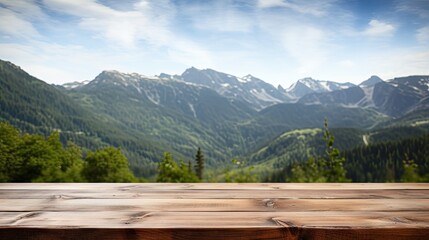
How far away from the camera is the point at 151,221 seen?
1137 mm

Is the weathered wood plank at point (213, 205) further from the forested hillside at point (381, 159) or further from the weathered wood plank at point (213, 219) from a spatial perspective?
the forested hillside at point (381, 159)

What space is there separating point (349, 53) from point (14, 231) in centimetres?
1118

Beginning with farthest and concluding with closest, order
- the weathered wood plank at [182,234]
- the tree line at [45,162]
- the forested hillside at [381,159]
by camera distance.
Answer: the forested hillside at [381,159], the tree line at [45,162], the weathered wood plank at [182,234]

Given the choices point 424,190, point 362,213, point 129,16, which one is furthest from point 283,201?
point 129,16

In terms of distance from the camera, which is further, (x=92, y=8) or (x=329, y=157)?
(x=92, y=8)

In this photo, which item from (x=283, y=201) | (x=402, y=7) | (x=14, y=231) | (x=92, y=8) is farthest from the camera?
(x=92, y=8)

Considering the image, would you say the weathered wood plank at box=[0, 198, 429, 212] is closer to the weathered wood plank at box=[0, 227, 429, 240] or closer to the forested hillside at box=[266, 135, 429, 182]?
the weathered wood plank at box=[0, 227, 429, 240]

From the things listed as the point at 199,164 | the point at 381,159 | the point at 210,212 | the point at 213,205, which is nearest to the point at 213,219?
the point at 210,212

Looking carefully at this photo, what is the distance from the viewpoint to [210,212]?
129cm

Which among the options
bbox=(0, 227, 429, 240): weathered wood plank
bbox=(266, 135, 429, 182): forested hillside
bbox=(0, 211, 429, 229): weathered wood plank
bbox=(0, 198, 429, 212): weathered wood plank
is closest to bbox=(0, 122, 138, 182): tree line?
bbox=(0, 198, 429, 212): weathered wood plank

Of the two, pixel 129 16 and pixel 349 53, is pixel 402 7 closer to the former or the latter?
pixel 349 53

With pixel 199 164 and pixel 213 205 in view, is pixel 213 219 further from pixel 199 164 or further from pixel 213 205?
pixel 199 164

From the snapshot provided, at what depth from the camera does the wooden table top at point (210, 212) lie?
1047 mm

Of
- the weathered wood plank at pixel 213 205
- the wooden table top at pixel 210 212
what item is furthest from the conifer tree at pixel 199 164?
the weathered wood plank at pixel 213 205
